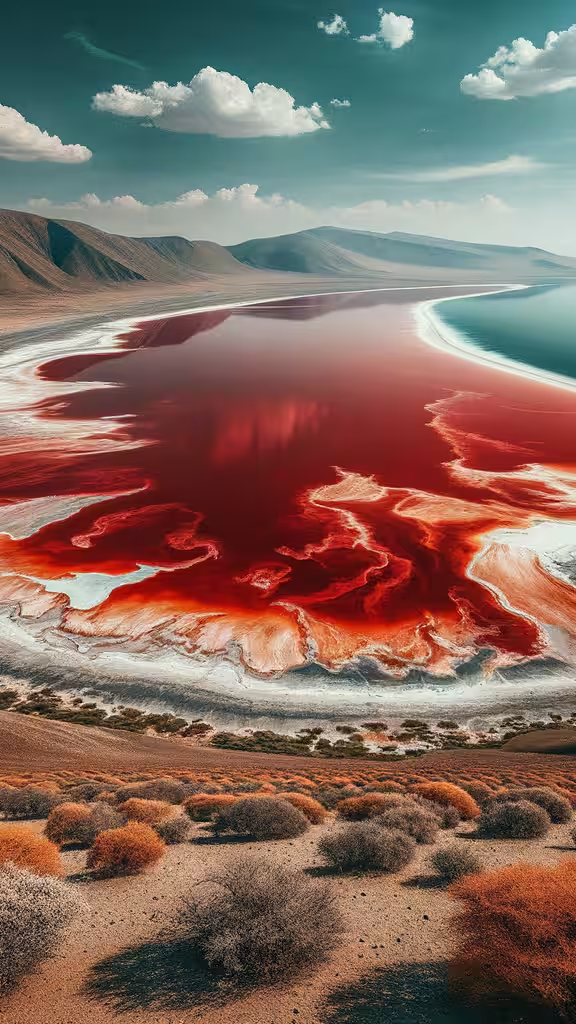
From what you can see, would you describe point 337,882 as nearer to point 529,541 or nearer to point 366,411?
point 529,541

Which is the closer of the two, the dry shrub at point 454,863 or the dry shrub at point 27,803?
the dry shrub at point 454,863

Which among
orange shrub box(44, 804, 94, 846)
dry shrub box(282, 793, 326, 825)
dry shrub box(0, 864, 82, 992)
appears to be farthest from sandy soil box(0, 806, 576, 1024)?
dry shrub box(282, 793, 326, 825)

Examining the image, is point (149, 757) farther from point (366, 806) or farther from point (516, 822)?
point (516, 822)

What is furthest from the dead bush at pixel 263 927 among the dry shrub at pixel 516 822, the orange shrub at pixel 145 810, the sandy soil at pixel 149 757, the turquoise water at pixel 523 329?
the turquoise water at pixel 523 329

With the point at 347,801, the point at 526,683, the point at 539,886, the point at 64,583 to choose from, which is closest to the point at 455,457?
the point at 526,683

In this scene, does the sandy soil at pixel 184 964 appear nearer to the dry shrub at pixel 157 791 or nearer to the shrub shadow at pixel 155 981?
the shrub shadow at pixel 155 981

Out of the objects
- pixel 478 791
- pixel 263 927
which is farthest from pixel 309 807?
pixel 263 927
